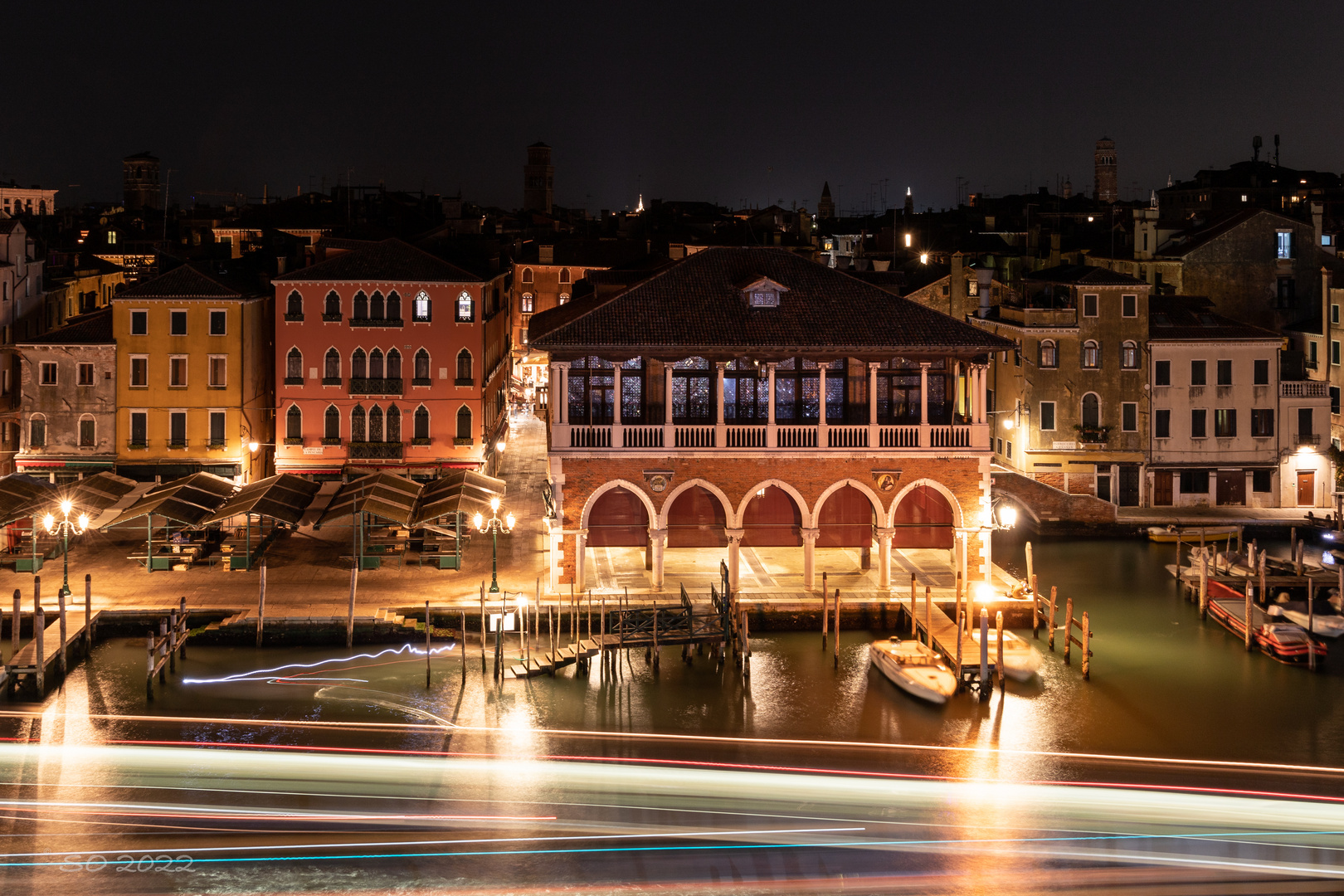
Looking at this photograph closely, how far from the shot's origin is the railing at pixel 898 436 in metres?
33.7

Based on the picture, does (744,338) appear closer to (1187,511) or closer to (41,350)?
(1187,511)

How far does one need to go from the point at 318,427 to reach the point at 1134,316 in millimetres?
25451

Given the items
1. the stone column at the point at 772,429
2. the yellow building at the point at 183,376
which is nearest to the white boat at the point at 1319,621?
the stone column at the point at 772,429

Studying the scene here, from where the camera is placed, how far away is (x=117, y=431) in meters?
44.5

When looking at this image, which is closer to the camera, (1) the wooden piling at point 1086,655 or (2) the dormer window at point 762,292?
(1) the wooden piling at point 1086,655

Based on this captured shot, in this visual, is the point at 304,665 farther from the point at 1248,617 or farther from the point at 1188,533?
the point at 1188,533

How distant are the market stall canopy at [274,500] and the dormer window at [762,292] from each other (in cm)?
1198

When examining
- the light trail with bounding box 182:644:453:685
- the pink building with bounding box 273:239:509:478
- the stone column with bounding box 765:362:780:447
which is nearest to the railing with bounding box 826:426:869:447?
the stone column with bounding box 765:362:780:447

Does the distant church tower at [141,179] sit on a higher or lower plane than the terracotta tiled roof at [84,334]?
higher

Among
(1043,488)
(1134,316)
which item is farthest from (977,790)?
(1134,316)

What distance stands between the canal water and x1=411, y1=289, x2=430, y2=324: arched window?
16.4 m

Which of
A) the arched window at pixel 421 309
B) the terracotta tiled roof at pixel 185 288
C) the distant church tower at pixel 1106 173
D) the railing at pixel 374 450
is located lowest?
the railing at pixel 374 450

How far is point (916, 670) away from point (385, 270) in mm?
23179

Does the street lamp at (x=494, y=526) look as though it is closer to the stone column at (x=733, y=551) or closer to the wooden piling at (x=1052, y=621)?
the stone column at (x=733, y=551)
